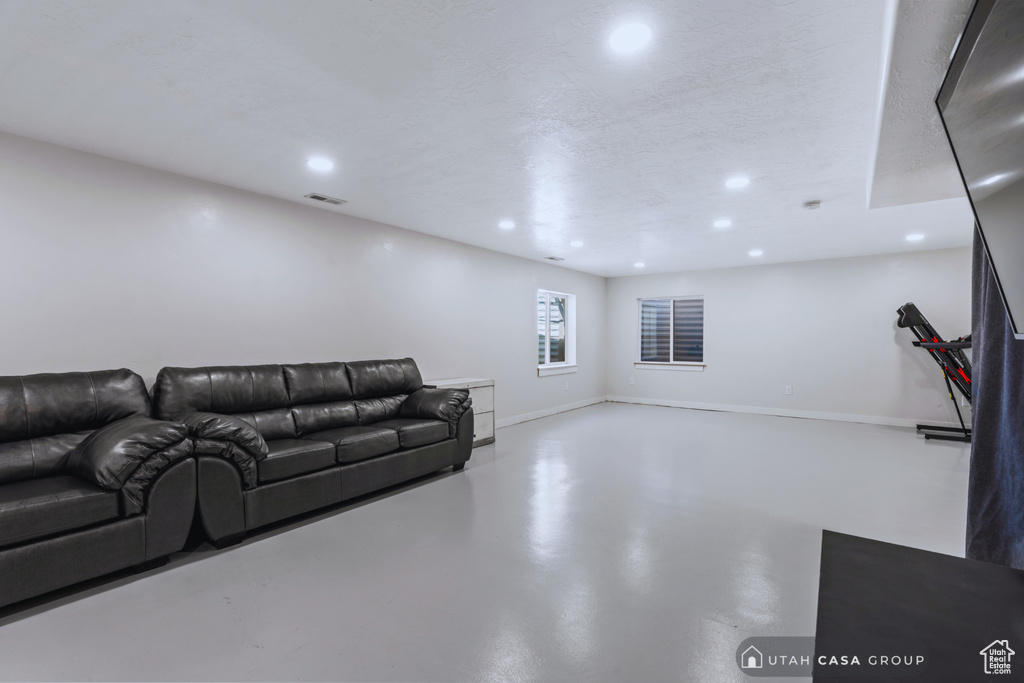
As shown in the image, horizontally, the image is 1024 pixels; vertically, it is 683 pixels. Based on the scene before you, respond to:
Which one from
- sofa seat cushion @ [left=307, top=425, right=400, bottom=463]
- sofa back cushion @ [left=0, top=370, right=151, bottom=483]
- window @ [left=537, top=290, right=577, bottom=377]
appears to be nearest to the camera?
sofa back cushion @ [left=0, top=370, right=151, bottom=483]

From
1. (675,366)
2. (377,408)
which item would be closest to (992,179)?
(377,408)

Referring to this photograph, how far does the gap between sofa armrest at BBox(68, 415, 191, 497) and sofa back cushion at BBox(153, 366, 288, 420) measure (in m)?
0.54

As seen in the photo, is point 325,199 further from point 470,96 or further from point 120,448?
point 120,448

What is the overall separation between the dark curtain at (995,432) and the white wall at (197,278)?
4341 millimetres

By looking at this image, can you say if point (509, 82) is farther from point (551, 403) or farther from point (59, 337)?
point (551, 403)

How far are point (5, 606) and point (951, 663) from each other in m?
3.26

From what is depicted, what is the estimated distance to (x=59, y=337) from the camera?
2.91 meters

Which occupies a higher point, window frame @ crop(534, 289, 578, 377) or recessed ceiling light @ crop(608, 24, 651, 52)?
recessed ceiling light @ crop(608, 24, 651, 52)

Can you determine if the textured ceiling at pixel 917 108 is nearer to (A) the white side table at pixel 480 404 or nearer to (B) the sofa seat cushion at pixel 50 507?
(B) the sofa seat cushion at pixel 50 507

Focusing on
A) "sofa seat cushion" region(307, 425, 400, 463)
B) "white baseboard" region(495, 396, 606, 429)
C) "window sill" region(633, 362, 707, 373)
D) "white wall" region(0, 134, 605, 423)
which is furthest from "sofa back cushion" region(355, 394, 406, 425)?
"window sill" region(633, 362, 707, 373)

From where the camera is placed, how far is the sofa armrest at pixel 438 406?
4207 mm

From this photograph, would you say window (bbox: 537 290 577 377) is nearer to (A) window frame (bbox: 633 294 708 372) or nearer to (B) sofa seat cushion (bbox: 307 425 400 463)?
(A) window frame (bbox: 633 294 708 372)

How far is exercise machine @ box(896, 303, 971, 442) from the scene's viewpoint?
5223mm

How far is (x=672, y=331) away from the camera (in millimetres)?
8391
